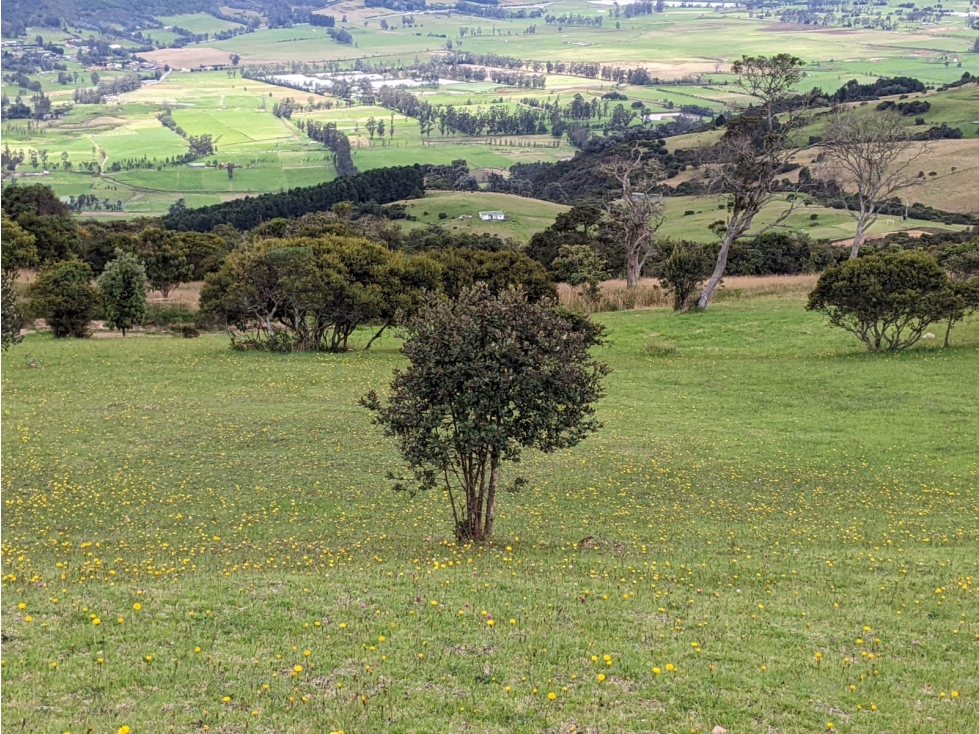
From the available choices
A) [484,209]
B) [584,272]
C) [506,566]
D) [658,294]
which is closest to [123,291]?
[584,272]

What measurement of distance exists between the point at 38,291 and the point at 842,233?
71.7m

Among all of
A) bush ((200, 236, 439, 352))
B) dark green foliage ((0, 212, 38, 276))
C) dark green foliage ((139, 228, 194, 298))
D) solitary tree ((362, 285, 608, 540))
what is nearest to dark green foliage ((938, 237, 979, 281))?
bush ((200, 236, 439, 352))

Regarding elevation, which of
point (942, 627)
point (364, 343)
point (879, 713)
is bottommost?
point (364, 343)

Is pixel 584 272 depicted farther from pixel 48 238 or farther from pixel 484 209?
pixel 484 209

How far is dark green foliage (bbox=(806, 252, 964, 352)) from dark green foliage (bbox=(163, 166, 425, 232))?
90866mm

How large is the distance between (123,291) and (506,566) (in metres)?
37.6

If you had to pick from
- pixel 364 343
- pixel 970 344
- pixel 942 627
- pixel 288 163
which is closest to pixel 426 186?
pixel 288 163

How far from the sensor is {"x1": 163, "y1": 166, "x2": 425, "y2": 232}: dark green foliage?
117m

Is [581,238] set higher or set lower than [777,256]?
higher

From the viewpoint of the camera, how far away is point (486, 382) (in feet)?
49.2

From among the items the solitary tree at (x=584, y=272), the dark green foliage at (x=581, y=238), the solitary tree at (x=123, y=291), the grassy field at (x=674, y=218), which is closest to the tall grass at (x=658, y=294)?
the solitary tree at (x=584, y=272)

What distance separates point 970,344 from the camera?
35719 mm

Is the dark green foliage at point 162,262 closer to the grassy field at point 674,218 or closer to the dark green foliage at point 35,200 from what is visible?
the dark green foliage at point 35,200

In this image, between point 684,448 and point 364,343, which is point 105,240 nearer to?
point 364,343
